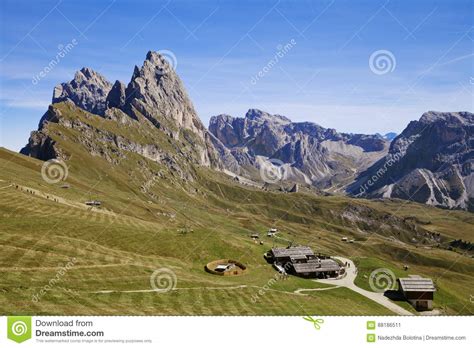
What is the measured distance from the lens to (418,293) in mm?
92438

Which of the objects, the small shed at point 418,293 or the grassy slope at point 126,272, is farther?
the small shed at point 418,293

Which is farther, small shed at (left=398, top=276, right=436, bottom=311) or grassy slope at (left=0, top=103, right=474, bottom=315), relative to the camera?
small shed at (left=398, top=276, right=436, bottom=311)

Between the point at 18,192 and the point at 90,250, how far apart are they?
160ft

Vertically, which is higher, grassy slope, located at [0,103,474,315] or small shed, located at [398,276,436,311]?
grassy slope, located at [0,103,474,315]

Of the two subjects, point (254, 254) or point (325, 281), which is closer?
point (325, 281)

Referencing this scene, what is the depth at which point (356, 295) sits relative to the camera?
88312 mm

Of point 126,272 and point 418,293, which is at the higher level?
point 126,272

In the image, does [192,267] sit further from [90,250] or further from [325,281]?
[325,281]

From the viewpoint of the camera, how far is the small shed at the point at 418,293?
299 feet

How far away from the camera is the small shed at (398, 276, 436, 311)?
9106 cm

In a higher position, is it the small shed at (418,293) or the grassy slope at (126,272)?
the grassy slope at (126,272)

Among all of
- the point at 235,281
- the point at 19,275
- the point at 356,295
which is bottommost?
the point at 356,295
